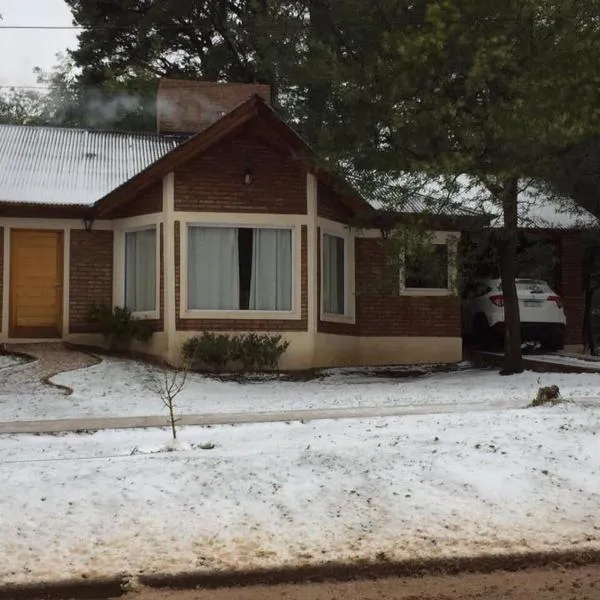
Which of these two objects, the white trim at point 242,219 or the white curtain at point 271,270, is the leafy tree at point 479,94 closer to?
the white trim at point 242,219

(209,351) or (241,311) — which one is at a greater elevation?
(241,311)

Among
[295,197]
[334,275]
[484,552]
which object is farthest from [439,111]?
[484,552]

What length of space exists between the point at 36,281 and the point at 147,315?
99.0 inches

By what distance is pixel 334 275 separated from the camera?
1470cm

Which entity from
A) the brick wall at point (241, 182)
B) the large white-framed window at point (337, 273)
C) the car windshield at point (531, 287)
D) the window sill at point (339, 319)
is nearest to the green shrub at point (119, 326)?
the brick wall at point (241, 182)

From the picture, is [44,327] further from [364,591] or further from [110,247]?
[364,591]

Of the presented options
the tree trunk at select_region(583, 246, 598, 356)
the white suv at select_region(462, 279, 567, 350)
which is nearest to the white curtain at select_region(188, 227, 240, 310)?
the white suv at select_region(462, 279, 567, 350)

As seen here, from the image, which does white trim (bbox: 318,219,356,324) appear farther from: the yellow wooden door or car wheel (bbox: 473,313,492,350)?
the yellow wooden door

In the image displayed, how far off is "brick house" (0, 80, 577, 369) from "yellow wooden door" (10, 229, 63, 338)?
20mm

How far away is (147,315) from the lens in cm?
1375

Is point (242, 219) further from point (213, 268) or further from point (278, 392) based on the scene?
point (278, 392)

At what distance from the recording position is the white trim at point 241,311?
13312 millimetres

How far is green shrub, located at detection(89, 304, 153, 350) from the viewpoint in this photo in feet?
44.4

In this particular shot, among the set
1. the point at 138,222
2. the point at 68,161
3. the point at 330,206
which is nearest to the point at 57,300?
the point at 138,222
